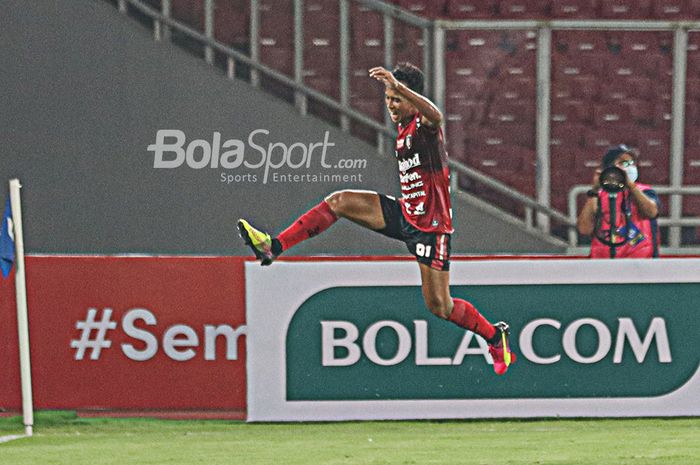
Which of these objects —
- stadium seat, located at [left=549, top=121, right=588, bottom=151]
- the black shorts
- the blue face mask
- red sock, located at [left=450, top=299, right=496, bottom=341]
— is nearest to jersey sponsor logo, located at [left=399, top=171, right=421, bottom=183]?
the black shorts

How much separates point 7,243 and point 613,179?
3.87 m

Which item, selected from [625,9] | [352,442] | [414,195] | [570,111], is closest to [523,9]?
[625,9]

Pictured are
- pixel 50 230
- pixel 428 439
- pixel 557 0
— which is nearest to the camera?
pixel 428 439

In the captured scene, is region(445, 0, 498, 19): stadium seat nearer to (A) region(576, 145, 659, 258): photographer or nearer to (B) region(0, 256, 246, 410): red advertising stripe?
Result: (A) region(576, 145, 659, 258): photographer

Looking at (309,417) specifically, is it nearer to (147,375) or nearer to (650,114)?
A: (147,375)

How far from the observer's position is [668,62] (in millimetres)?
10617

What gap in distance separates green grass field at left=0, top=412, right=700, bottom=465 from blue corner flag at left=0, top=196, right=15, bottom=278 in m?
0.88

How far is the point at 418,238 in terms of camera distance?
7496mm

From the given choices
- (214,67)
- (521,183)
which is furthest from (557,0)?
(214,67)

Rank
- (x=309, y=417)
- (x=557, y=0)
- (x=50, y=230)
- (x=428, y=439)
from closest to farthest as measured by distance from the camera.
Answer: (x=428, y=439) < (x=309, y=417) < (x=50, y=230) < (x=557, y=0)

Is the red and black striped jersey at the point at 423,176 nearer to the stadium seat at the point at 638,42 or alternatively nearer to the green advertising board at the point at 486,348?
the green advertising board at the point at 486,348

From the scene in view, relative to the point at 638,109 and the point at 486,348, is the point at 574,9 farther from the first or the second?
the point at 486,348

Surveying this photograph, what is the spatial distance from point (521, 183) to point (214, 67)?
249 cm

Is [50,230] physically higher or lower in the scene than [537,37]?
lower
